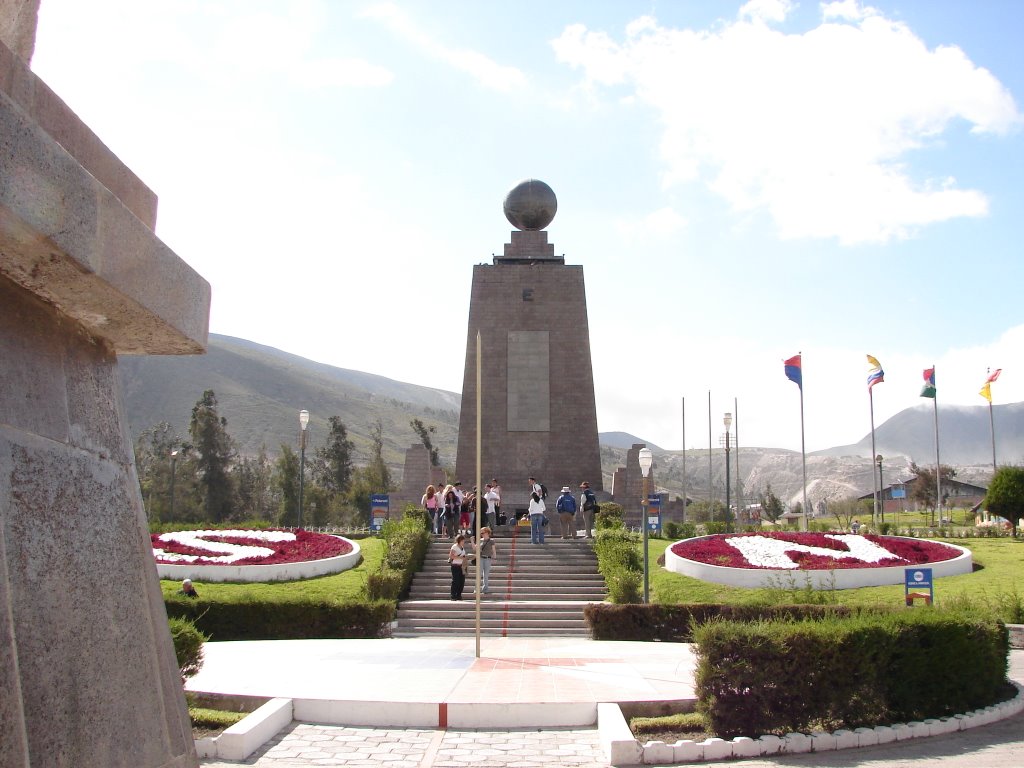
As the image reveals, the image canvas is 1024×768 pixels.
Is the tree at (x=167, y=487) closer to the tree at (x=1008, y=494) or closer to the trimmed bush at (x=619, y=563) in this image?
the trimmed bush at (x=619, y=563)

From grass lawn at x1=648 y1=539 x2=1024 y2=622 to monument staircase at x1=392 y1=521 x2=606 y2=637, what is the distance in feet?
4.43

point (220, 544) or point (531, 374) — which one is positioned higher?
point (531, 374)

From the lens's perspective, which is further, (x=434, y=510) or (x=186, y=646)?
(x=434, y=510)

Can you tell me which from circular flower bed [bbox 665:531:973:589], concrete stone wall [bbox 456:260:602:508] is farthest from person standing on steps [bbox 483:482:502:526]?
concrete stone wall [bbox 456:260:602:508]

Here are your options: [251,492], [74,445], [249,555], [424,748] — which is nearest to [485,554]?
[249,555]

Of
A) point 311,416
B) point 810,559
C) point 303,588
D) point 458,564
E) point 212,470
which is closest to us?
point 458,564

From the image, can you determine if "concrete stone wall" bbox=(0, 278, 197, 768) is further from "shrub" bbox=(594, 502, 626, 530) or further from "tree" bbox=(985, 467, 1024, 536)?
"tree" bbox=(985, 467, 1024, 536)

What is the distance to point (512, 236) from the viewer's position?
29094 mm

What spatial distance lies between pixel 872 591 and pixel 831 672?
1019 cm

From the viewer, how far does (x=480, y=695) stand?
7.97m

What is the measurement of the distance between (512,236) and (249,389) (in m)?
109

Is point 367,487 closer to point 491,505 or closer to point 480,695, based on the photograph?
point 491,505

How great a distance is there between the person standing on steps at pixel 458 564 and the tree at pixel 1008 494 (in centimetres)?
1703

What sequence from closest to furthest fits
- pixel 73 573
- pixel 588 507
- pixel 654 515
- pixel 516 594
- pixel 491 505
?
pixel 73 573 → pixel 516 594 → pixel 491 505 → pixel 588 507 → pixel 654 515
